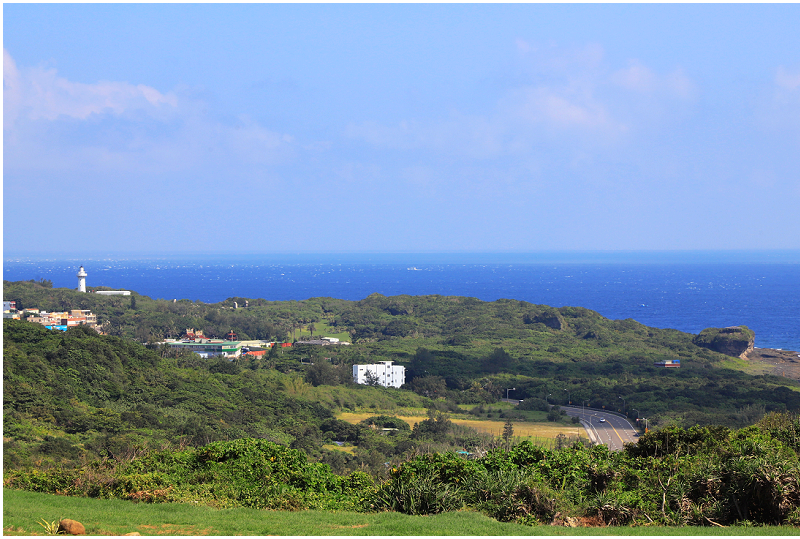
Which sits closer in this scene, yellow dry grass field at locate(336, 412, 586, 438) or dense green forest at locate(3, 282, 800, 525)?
dense green forest at locate(3, 282, 800, 525)

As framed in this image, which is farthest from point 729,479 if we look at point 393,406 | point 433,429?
point 393,406

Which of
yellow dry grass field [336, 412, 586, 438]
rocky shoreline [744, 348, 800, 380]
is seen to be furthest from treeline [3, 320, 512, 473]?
rocky shoreline [744, 348, 800, 380]

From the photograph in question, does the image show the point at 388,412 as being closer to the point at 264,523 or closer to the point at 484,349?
the point at 484,349

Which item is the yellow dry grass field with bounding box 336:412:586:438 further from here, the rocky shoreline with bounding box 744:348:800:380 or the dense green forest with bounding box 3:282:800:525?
the rocky shoreline with bounding box 744:348:800:380

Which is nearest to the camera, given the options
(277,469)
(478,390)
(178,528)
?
(178,528)

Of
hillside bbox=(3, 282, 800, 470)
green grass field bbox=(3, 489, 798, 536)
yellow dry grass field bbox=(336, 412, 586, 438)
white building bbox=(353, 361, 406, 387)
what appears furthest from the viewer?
white building bbox=(353, 361, 406, 387)

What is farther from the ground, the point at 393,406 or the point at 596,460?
the point at 596,460

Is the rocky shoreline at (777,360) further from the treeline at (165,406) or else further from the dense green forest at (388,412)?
the treeline at (165,406)

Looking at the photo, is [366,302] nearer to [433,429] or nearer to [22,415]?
[433,429]

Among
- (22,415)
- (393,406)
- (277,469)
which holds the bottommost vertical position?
(393,406)
